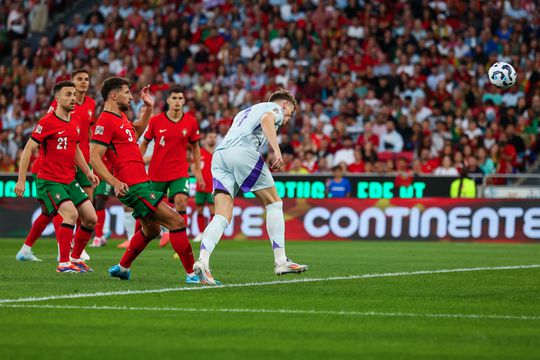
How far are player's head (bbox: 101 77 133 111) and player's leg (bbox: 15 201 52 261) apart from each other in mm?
2646

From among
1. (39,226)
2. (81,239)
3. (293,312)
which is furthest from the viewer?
(39,226)

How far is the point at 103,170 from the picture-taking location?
12.6m

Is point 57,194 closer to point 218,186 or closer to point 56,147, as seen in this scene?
point 56,147

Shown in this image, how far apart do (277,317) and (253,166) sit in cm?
366

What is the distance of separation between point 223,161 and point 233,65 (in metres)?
19.9

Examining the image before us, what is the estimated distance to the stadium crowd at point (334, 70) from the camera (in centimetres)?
2775

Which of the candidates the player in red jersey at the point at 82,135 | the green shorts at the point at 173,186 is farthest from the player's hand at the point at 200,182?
the player in red jersey at the point at 82,135

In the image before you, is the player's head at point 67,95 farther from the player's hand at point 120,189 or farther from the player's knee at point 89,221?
the player's hand at point 120,189

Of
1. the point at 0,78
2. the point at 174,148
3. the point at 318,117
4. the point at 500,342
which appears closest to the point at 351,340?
the point at 500,342

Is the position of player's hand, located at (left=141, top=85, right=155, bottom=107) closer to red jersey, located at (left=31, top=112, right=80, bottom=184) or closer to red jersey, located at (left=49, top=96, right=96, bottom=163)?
red jersey, located at (left=31, top=112, right=80, bottom=184)

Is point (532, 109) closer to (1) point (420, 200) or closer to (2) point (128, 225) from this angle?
(1) point (420, 200)

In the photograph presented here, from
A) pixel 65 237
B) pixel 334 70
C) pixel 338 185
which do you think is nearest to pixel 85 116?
pixel 65 237

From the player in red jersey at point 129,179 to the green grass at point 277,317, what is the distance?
373mm

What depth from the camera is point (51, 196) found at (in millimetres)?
14266
